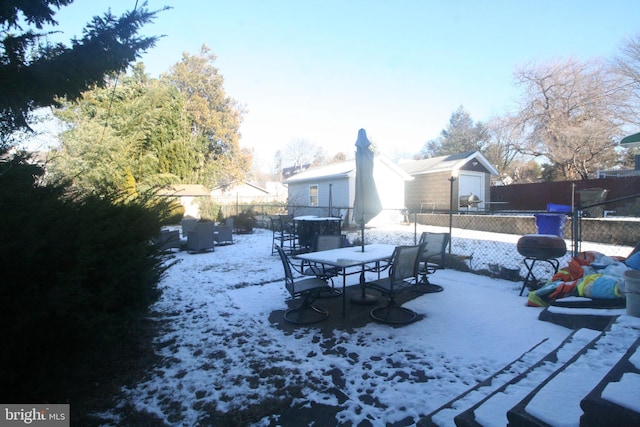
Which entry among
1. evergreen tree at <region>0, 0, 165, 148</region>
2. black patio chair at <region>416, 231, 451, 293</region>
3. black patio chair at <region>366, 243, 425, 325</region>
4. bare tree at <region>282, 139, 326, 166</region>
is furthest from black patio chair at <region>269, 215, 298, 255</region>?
bare tree at <region>282, 139, 326, 166</region>

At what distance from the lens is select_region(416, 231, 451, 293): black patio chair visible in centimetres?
514

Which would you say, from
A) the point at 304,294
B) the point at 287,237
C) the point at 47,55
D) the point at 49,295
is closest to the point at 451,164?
the point at 287,237

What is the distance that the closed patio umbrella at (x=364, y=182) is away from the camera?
5.98 metres

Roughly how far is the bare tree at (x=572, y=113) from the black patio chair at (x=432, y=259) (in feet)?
65.5

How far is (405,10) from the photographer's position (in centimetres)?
953

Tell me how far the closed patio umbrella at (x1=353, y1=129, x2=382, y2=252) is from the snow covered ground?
2.00 meters

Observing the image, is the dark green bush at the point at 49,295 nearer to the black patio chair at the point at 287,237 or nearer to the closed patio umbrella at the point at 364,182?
the closed patio umbrella at the point at 364,182

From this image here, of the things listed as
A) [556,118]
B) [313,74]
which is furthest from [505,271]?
[556,118]

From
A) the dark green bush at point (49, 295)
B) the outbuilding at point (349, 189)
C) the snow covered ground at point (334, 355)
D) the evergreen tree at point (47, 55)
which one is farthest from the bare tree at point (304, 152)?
the dark green bush at point (49, 295)

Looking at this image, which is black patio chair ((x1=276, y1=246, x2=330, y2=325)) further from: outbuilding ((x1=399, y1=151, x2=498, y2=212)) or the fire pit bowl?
outbuilding ((x1=399, y1=151, x2=498, y2=212))

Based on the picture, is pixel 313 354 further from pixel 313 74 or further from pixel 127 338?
pixel 313 74

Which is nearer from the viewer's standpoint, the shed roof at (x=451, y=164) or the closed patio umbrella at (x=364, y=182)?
the closed patio umbrella at (x=364, y=182)

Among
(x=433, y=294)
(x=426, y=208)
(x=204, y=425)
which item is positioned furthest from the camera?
(x=426, y=208)

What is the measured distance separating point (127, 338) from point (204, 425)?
63.6 inches
